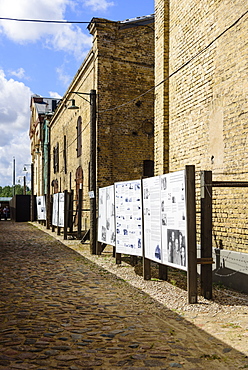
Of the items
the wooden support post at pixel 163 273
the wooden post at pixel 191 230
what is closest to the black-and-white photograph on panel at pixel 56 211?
the wooden support post at pixel 163 273

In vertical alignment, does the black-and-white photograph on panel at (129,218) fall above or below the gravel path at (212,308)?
above

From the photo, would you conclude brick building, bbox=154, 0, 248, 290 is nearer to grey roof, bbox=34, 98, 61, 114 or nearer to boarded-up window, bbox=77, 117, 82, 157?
boarded-up window, bbox=77, 117, 82, 157

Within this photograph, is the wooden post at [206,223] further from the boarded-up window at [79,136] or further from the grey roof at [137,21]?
the boarded-up window at [79,136]

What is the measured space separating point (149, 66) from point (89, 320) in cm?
1692

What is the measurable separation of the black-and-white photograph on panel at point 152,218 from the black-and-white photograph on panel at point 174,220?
23cm

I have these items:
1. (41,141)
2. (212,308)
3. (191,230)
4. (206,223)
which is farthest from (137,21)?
(41,141)

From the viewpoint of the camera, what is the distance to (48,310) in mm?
6371

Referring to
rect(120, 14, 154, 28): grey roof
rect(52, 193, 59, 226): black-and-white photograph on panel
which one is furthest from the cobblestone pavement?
rect(120, 14, 154, 28): grey roof

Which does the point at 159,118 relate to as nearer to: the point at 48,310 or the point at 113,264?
the point at 113,264

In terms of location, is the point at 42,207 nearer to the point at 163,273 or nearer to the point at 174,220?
the point at 163,273

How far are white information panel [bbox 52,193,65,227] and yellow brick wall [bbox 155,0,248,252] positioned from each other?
9.71m

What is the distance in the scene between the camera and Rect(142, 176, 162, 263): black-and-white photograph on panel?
826 centimetres

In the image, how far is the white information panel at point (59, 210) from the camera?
2053cm

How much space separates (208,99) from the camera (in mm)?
9633
